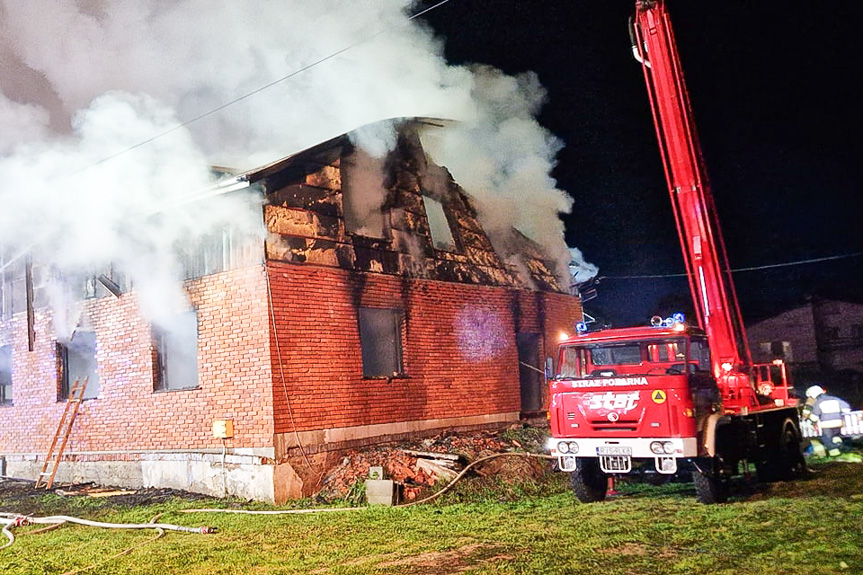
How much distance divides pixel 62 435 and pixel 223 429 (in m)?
5.61

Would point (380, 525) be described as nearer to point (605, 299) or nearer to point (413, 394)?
point (413, 394)

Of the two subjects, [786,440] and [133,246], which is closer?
A: [786,440]

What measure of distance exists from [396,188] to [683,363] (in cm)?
700

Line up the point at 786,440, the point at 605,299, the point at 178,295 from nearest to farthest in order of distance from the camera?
the point at 786,440, the point at 178,295, the point at 605,299

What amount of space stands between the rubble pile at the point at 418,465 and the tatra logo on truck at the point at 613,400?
2.60 metres

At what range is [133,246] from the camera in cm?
1291

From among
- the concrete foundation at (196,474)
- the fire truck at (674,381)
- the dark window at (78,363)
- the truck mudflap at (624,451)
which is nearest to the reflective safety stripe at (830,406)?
the fire truck at (674,381)

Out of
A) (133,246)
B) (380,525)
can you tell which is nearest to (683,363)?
(380,525)

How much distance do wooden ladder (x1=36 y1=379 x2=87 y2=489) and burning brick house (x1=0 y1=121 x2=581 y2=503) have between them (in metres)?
0.23

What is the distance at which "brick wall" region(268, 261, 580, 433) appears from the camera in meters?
11.5

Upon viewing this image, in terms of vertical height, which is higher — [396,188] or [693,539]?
[396,188]

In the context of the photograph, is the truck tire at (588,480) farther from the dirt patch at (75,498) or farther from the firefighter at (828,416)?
the dirt patch at (75,498)

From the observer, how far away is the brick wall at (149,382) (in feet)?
37.1

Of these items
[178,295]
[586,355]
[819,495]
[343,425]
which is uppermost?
[178,295]
